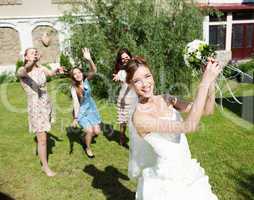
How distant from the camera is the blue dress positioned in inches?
259

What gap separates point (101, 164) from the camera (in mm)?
6492

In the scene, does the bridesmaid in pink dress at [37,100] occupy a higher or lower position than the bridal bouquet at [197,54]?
lower

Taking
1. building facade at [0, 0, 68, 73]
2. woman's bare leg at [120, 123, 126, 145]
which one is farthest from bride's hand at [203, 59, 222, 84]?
building facade at [0, 0, 68, 73]

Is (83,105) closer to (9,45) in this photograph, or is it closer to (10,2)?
(9,45)

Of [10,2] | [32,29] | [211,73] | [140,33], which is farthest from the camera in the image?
[32,29]

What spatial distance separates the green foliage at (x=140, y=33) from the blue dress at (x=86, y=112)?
454 centimetres

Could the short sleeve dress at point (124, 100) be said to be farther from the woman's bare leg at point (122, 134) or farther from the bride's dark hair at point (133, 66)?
the bride's dark hair at point (133, 66)

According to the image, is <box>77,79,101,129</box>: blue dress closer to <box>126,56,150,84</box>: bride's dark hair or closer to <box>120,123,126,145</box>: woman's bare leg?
<box>120,123,126,145</box>: woman's bare leg

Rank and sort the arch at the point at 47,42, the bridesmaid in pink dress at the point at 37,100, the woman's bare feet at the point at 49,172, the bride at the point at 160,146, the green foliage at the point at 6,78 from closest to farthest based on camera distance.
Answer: the bride at the point at 160,146
the bridesmaid in pink dress at the point at 37,100
the woman's bare feet at the point at 49,172
the green foliage at the point at 6,78
the arch at the point at 47,42

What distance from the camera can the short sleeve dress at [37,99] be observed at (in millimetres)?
5661

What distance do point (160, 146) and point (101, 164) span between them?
3389 millimetres

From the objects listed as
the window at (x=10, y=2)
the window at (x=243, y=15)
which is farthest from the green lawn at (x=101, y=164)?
the window at (x=243, y=15)

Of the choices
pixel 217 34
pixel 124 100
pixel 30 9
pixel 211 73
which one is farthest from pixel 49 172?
pixel 217 34

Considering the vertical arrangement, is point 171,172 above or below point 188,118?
below
